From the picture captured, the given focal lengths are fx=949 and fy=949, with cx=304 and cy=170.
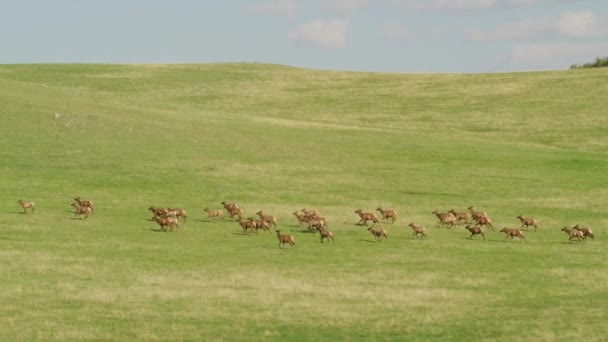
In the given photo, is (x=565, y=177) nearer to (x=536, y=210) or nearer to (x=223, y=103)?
(x=536, y=210)

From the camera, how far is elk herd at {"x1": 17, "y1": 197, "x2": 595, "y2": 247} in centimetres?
3741

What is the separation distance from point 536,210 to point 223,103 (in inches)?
1952

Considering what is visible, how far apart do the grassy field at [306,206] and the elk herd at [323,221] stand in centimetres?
50

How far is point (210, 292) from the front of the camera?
87.6 feet

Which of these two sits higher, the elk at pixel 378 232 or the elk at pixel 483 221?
the elk at pixel 483 221

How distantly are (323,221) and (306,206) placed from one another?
6.79 metres

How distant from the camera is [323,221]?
37906 millimetres

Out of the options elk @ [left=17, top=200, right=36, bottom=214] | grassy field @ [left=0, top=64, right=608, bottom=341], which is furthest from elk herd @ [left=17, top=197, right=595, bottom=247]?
grassy field @ [left=0, top=64, right=608, bottom=341]

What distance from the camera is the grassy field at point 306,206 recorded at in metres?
24.0

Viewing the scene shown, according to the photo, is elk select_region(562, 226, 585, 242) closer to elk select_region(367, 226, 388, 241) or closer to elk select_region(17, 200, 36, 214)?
elk select_region(367, 226, 388, 241)

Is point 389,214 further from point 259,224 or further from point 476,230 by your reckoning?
point 259,224

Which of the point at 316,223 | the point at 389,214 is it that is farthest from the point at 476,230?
the point at 316,223

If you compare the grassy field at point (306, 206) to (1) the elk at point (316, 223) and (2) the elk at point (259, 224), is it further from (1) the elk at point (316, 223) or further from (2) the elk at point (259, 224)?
(2) the elk at point (259, 224)

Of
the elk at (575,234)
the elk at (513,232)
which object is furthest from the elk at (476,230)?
the elk at (575,234)
